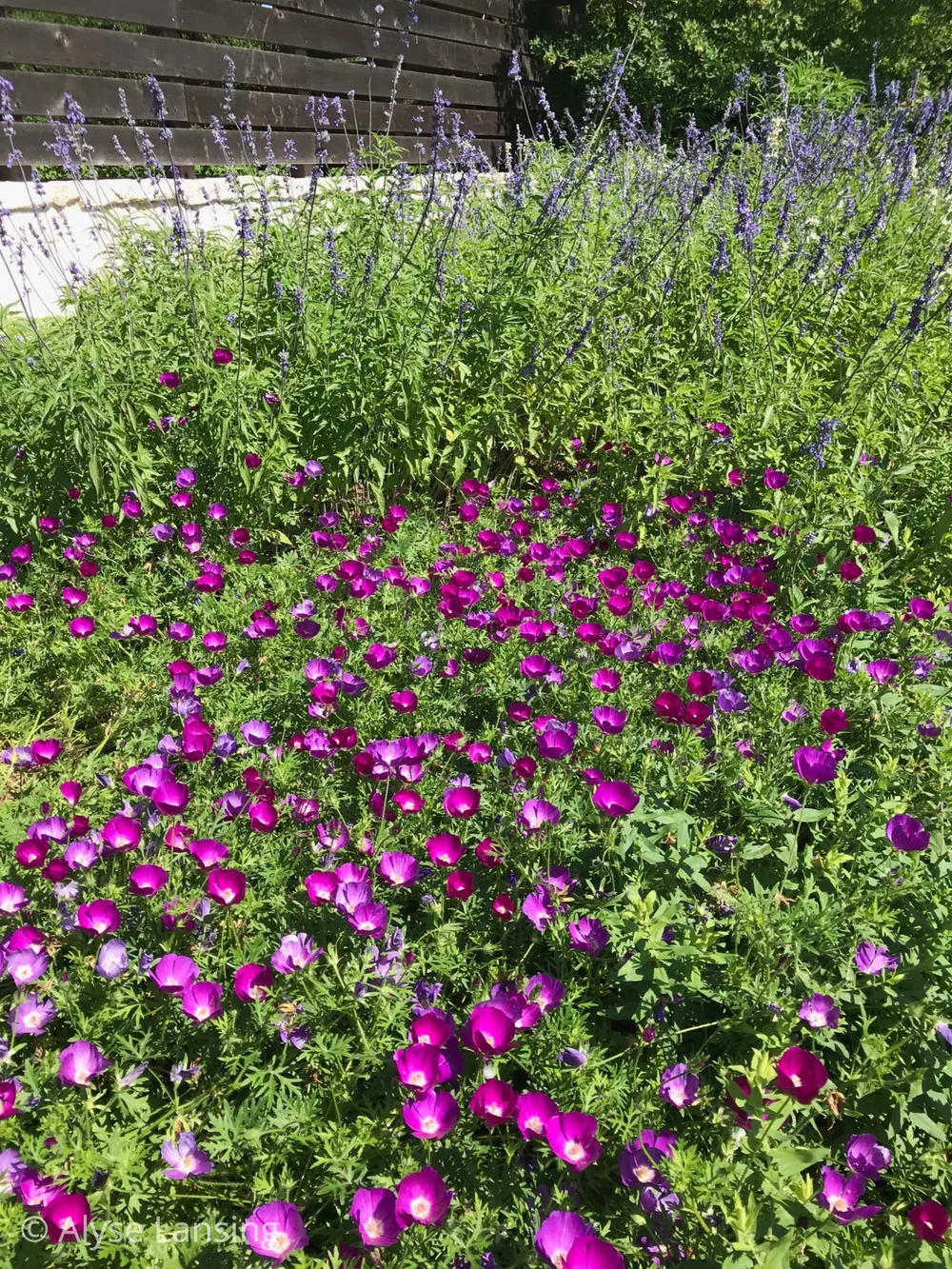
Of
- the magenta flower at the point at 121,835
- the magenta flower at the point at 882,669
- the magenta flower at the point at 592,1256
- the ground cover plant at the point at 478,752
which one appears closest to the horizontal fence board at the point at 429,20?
the ground cover plant at the point at 478,752

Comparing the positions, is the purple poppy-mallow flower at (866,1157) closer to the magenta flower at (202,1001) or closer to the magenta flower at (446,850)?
the magenta flower at (446,850)

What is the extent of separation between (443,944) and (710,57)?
453 inches

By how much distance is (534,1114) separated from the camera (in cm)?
132

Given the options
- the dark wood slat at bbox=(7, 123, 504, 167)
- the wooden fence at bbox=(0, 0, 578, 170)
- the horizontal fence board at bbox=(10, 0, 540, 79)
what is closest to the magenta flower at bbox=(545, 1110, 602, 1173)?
the wooden fence at bbox=(0, 0, 578, 170)

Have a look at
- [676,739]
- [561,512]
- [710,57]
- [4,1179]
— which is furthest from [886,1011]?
[710,57]

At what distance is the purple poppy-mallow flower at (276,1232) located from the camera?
1186 mm

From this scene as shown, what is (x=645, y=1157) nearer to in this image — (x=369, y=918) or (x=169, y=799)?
(x=369, y=918)

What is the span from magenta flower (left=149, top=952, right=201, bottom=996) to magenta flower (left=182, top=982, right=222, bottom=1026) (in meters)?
0.03

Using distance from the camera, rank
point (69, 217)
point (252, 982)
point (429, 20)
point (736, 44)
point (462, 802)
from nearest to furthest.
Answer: point (252, 982), point (462, 802), point (69, 217), point (429, 20), point (736, 44)

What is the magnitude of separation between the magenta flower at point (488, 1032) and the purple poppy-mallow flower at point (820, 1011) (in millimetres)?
579

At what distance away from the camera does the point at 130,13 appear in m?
6.00

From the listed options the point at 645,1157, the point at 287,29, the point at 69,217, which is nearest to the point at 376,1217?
the point at 645,1157

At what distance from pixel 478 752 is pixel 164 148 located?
663 cm

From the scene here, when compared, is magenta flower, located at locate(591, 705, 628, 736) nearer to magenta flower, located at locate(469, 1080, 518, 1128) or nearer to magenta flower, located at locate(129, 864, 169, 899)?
magenta flower, located at locate(469, 1080, 518, 1128)
